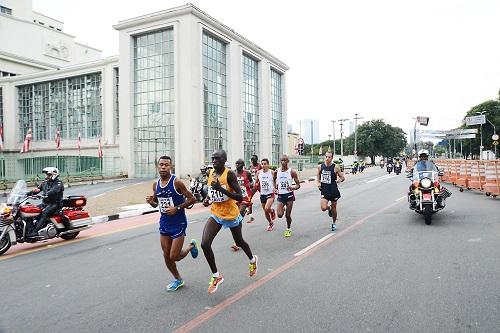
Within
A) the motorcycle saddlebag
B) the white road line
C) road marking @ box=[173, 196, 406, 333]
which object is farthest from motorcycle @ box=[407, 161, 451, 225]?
the motorcycle saddlebag

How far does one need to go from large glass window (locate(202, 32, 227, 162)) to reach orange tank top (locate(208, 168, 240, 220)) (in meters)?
32.0

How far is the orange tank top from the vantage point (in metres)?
5.21

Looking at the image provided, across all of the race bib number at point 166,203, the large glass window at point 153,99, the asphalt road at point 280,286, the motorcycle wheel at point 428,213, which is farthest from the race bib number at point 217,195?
the large glass window at point 153,99

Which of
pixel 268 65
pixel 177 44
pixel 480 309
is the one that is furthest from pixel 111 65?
pixel 480 309

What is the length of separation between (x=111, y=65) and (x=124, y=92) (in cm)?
705

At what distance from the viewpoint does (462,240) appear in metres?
7.60

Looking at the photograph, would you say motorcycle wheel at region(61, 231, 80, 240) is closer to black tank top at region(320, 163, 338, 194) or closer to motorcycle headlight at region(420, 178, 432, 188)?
black tank top at region(320, 163, 338, 194)

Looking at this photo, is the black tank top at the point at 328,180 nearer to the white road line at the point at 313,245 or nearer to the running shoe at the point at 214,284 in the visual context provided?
the white road line at the point at 313,245

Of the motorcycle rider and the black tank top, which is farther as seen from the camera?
the black tank top

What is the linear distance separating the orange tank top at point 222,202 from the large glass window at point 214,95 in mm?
32027

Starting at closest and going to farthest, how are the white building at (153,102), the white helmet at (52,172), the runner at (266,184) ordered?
1. the white helmet at (52,172)
2. the runner at (266,184)
3. the white building at (153,102)

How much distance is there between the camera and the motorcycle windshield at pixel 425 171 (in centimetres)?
1007

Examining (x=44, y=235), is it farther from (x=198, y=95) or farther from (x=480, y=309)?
(x=198, y=95)

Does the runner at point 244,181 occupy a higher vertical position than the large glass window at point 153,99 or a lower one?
lower
